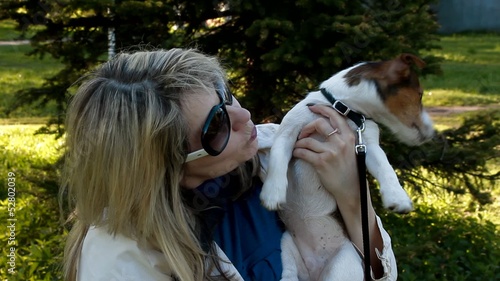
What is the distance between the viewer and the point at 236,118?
2102 millimetres

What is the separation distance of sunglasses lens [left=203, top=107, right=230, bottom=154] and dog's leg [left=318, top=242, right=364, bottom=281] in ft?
2.04

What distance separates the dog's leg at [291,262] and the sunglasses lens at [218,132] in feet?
1.67

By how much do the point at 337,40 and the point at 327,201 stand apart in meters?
1.84

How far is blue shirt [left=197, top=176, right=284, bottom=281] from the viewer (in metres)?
2.12

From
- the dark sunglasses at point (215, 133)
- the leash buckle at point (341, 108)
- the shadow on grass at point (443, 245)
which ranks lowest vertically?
the shadow on grass at point (443, 245)

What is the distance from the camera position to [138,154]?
6.31ft

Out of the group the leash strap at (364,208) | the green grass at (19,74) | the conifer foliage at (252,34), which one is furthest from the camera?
the green grass at (19,74)

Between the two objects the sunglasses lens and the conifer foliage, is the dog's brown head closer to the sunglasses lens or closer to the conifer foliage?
the sunglasses lens

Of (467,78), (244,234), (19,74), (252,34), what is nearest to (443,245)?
(252,34)

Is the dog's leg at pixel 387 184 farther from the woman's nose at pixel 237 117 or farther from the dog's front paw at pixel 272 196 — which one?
the woman's nose at pixel 237 117

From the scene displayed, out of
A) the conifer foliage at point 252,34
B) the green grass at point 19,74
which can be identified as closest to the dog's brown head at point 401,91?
the conifer foliage at point 252,34

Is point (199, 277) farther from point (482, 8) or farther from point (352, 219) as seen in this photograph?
point (482, 8)

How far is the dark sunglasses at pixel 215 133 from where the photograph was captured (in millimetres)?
2008

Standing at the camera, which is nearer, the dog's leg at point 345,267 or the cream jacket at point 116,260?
the cream jacket at point 116,260
